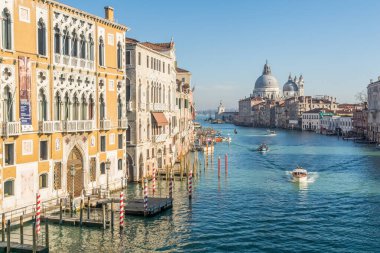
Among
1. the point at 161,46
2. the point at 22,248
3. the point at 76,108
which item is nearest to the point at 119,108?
the point at 76,108

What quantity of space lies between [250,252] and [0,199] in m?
9.93

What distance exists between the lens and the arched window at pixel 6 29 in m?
20.0

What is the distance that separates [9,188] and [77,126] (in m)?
5.25

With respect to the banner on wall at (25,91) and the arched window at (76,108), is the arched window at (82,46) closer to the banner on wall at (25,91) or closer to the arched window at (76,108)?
the arched window at (76,108)

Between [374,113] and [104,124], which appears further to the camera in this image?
[374,113]

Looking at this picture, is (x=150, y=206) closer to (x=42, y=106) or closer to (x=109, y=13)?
(x=42, y=106)

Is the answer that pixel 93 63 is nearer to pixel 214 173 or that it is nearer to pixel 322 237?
pixel 322 237

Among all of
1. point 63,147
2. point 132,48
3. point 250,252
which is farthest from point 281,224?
point 132,48

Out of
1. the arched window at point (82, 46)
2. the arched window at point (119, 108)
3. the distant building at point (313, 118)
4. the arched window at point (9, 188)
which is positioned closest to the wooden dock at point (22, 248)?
the arched window at point (9, 188)

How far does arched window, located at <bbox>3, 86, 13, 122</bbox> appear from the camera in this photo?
20141 mm

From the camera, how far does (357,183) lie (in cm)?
3491

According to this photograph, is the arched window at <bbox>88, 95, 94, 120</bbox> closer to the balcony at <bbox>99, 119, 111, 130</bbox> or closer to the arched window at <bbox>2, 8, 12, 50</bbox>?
the balcony at <bbox>99, 119, 111, 130</bbox>

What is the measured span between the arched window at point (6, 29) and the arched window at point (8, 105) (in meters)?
1.73

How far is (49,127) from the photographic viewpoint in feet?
74.1
